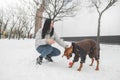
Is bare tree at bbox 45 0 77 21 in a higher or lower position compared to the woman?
higher

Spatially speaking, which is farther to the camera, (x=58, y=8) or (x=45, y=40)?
(x=58, y=8)

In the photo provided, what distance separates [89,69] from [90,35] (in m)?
14.1

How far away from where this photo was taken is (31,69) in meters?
6.47

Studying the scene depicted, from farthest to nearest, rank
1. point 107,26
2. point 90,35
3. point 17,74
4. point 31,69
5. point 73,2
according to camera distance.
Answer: point 73,2, point 90,35, point 107,26, point 31,69, point 17,74

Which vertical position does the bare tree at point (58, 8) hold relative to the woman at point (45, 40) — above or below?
above

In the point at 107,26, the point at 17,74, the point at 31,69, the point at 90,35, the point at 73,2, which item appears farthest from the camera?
the point at 73,2

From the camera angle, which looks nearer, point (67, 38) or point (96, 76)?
point (96, 76)

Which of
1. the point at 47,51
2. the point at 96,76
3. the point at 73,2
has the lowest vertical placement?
the point at 96,76

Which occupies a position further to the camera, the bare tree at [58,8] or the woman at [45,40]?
the bare tree at [58,8]

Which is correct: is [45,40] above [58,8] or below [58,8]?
below

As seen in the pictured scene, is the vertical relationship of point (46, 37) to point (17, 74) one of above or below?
above

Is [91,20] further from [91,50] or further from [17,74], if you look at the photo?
[17,74]

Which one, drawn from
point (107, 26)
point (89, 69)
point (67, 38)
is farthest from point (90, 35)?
point (89, 69)

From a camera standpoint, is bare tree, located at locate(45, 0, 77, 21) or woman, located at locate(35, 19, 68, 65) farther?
bare tree, located at locate(45, 0, 77, 21)
